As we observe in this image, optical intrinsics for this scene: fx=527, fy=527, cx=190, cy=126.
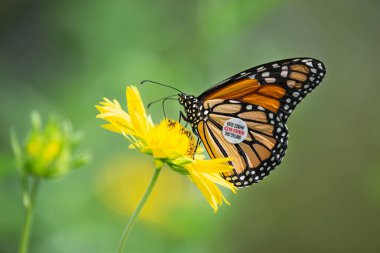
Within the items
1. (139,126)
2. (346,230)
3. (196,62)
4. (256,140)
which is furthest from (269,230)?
(139,126)

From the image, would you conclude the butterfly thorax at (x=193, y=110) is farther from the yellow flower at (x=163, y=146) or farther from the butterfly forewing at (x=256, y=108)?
the yellow flower at (x=163, y=146)

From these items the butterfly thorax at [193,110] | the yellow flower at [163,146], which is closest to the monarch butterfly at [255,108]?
the butterfly thorax at [193,110]

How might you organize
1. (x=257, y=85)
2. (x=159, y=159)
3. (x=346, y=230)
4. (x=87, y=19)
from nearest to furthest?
1. (x=159, y=159)
2. (x=257, y=85)
3. (x=87, y=19)
4. (x=346, y=230)

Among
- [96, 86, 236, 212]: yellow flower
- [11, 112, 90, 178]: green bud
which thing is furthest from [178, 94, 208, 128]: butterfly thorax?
[11, 112, 90, 178]: green bud

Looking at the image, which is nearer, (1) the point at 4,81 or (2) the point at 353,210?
(1) the point at 4,81

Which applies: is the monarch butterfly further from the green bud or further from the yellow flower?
the green bud

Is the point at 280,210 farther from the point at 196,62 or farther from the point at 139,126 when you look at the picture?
the point at 139,126
